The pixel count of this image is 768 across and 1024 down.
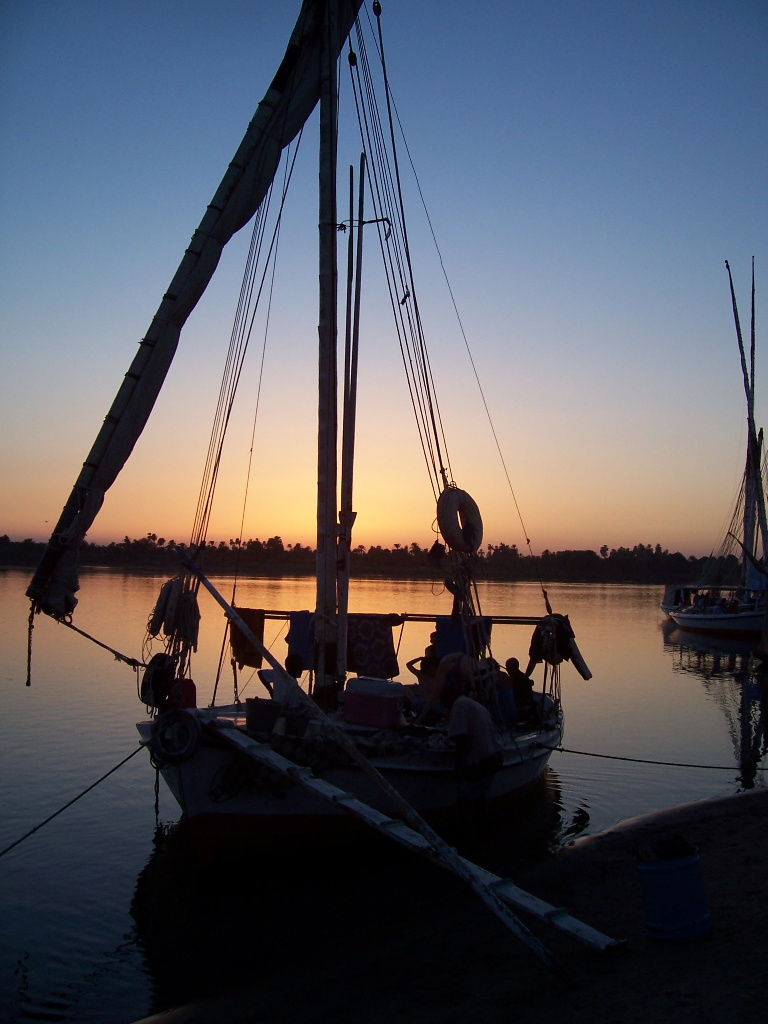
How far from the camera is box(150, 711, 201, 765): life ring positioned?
941 centimetres

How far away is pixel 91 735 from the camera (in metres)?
18.2

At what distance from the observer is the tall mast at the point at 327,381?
1209 centimetres

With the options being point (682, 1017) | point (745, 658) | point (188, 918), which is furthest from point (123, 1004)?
point (745, 658)

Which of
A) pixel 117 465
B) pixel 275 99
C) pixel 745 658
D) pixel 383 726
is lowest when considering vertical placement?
pixel 745 658

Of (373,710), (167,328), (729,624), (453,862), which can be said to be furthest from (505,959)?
(729,624)

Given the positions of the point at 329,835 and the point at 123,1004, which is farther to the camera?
the point at 329,835

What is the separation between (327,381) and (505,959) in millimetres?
8450

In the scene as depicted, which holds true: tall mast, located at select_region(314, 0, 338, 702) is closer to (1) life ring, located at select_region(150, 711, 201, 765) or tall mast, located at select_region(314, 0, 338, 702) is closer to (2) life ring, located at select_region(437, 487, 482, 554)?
(2) life ring, located at select_region(437, 487, 482, 554)

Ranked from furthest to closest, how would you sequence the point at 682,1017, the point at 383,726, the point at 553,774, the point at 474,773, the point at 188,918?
the point at 553,774 < the point at 383,726 < the point at 474,773 < the point at 188,918 < the point at 682,1017

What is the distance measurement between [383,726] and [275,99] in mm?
8942

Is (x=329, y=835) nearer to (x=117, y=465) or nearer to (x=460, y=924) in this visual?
(x=460, y=924)

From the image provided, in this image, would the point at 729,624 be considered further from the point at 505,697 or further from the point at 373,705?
the point at 373,705

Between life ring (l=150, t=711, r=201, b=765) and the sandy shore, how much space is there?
6.68ft

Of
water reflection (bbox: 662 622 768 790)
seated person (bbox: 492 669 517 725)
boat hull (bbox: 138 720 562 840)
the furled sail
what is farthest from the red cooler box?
water reflection (bbox: 662 622 768 790)
